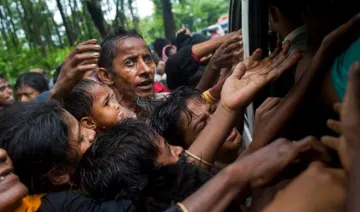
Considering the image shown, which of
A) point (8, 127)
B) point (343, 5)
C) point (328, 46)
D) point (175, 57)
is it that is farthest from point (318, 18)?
point (175, 57)

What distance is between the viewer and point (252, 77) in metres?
1.85

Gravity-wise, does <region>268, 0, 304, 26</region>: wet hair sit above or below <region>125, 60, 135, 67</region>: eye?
above

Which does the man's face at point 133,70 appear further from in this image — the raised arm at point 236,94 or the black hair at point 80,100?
the raised arm at point 236,94

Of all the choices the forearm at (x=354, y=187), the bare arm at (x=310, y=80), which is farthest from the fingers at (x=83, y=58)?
the forearm at (x=354, y=187)

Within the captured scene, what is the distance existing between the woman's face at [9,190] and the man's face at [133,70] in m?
1.34

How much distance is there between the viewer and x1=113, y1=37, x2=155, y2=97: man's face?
110 inches

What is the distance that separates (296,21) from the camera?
2.04 meters

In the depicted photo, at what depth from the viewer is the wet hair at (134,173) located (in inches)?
64.5

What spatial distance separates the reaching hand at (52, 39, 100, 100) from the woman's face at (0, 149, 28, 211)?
40.4 inches

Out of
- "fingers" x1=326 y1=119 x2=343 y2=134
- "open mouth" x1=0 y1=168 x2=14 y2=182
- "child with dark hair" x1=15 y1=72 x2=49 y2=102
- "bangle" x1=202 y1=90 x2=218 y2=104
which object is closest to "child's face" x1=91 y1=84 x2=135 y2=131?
"bangle" x1=202 y1=90 x2=218 y2=104

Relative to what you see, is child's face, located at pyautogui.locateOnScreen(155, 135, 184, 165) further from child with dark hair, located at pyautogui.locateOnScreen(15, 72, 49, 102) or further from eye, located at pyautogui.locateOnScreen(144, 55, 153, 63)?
child with dark hair, located at pyautogui.locateOnScreen(15, 72, 49, 102)

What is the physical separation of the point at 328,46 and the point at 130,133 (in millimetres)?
816

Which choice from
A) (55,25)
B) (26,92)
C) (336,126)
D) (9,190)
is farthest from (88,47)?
(55,25)

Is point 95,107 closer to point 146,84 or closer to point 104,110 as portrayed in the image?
point 104,110
